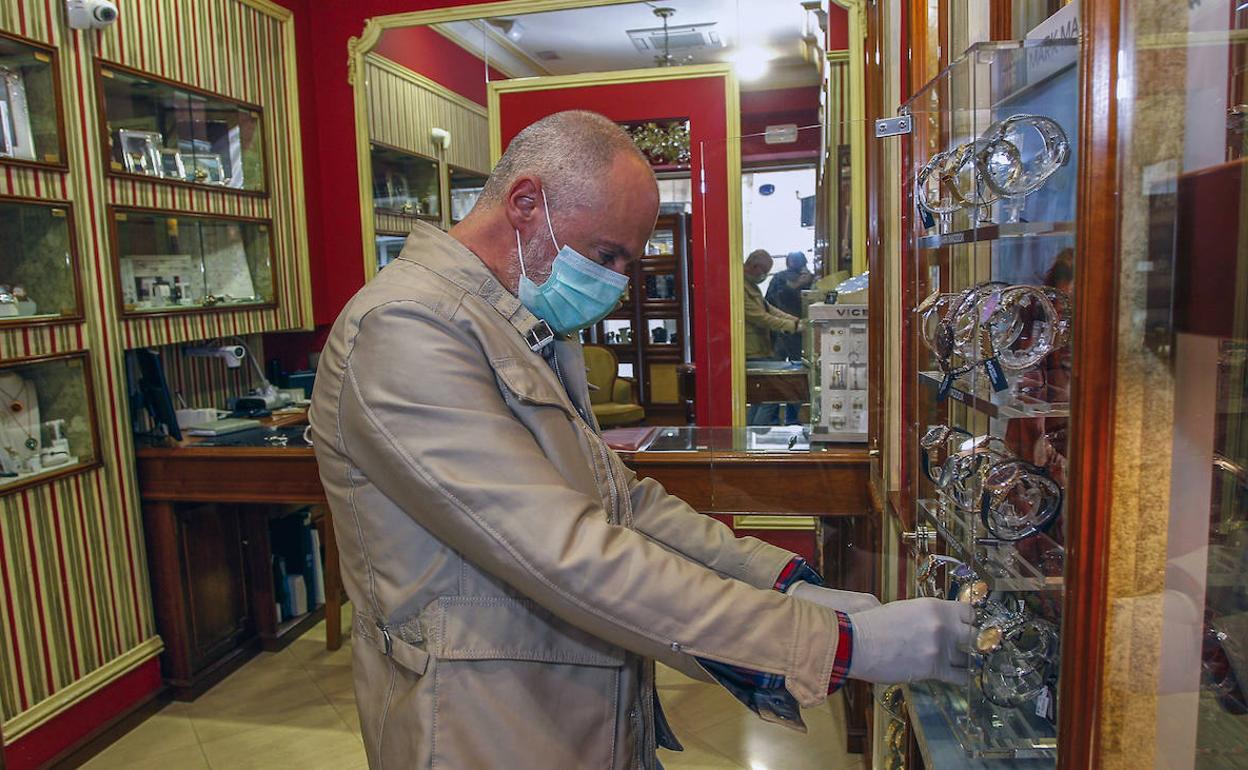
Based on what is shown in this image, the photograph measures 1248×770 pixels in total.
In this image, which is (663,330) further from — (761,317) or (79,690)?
(79,690)

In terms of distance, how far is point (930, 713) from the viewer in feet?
4.37

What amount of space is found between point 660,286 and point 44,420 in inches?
106

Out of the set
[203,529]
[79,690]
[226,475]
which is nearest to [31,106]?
[226,475]

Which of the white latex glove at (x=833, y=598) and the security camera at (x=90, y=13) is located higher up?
the security camera at (x=90, y=13)

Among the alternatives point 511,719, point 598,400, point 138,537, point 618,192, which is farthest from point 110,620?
point 618,192

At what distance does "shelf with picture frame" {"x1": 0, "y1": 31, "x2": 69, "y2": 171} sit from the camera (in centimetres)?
293

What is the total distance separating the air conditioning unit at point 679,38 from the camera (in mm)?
4191

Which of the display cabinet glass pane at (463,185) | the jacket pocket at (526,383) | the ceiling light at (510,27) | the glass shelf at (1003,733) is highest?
the ceiling light at (510,27)

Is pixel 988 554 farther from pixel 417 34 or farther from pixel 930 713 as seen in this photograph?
pixel 417 34

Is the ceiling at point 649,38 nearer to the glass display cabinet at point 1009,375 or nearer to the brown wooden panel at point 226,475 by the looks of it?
the brown wooden panel at point 226,475

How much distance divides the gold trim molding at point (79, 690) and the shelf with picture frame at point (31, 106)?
1.83 m

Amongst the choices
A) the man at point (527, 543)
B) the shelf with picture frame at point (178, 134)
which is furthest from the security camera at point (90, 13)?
the man at point (527, 543)

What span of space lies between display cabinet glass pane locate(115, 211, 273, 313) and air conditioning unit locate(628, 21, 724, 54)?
6.60 ft

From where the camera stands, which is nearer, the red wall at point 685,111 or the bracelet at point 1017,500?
the bracelet at point 1017,500
